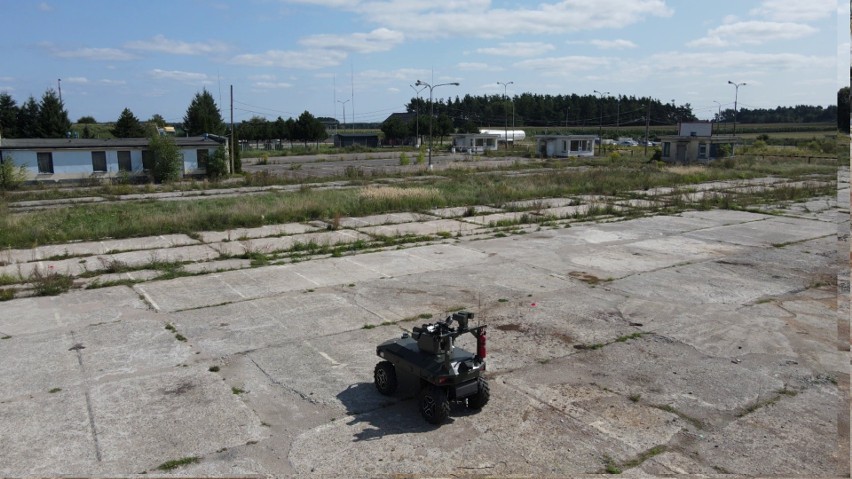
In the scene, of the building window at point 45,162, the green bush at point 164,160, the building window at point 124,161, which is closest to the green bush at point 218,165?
the green bush at point 164,160

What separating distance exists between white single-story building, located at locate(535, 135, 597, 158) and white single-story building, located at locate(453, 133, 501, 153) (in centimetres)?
1343

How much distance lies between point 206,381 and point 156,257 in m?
9.68

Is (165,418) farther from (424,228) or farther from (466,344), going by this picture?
(424,228)

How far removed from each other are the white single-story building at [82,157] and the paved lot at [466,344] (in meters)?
26.1

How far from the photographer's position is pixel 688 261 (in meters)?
17.2

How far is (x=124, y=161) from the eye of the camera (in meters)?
41.4

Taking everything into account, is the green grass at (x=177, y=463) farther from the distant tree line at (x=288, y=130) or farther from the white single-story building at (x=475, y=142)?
the distant tree line at (x=288, y=130)

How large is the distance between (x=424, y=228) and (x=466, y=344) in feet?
39.6

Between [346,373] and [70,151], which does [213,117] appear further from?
[346,373]

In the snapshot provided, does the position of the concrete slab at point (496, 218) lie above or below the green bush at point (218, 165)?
below

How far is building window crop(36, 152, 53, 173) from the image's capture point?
3881 centimetres

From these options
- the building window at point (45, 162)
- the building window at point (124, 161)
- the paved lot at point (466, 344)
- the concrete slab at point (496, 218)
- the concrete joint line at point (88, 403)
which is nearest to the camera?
the paved lot at point (466, 344)

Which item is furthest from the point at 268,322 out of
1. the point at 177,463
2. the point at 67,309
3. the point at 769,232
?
the point at 769,232

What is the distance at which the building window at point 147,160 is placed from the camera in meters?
41.4
